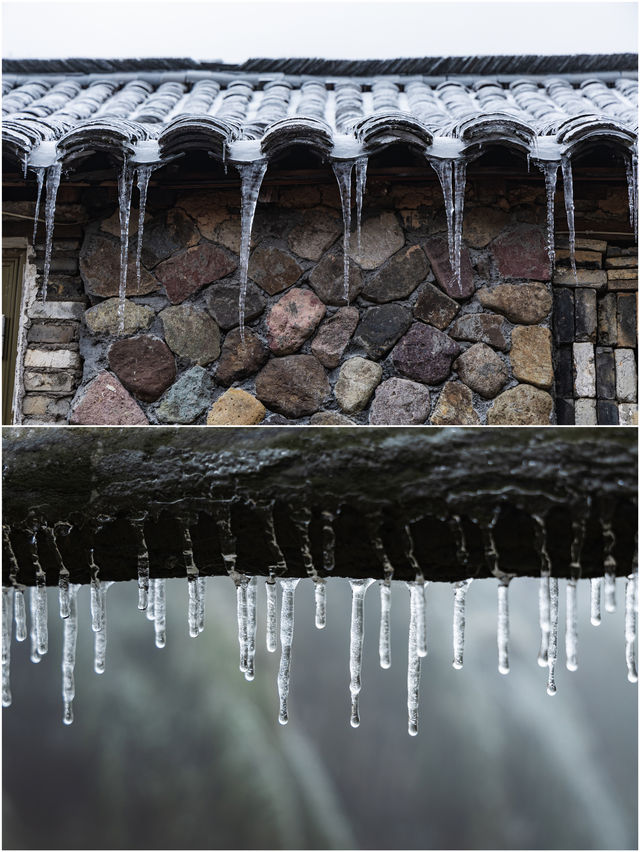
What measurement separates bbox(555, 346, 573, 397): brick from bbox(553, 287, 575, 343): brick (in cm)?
4

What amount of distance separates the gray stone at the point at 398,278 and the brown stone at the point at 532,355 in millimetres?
419

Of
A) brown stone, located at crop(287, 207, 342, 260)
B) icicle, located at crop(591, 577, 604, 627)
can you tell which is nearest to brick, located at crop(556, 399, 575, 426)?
brown stone, located at crop(287, 207, 342, 260)

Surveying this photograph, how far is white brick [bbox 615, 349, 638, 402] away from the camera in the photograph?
245 cm

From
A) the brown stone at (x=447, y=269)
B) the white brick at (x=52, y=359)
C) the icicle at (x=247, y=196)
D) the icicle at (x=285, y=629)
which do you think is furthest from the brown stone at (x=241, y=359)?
the icicle at (x=285, y=629)

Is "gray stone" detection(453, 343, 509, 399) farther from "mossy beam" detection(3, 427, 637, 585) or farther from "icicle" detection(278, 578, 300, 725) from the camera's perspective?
"mossy beam" detection(3, 427, 637, 585)

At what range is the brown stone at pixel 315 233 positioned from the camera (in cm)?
247

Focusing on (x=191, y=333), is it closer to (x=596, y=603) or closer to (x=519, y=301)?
(x=519, y=301)

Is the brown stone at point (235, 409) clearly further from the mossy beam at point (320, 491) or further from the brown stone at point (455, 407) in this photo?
the mossy beam at point (320, 491)

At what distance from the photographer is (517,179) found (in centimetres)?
241

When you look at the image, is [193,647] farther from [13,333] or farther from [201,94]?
[201,94]

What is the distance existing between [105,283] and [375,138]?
1163mm

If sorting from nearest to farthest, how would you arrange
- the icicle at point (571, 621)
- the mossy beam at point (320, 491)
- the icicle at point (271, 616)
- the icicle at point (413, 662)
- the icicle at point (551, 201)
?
the mossy beam at point (320, 491)
the icicle at point (571, 621)
the icicle at point (413, 662)
the icicle at point (271, 616)
the icicle at point (551, 201)

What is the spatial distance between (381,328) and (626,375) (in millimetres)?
955

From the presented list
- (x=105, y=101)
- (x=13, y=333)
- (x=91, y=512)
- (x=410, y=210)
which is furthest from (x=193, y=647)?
(x=91, y=512)
